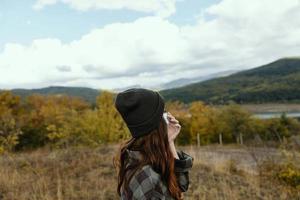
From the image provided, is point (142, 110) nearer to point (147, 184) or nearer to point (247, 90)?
point (147, 184)

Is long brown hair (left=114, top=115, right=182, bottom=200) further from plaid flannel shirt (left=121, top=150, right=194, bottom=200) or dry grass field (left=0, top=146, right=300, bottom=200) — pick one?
dry grass field (left=0, top=146, right=300, bottom=200)

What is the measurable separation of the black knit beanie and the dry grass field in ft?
11.1

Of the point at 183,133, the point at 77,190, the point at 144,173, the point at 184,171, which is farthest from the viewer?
the point at 183,133

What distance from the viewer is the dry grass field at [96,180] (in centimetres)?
553

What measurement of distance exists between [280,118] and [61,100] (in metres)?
37.9

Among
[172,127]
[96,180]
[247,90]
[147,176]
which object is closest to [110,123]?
[96,180]

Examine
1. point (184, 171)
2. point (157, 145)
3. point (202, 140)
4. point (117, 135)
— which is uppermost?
point (157, 145)

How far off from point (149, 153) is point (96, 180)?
4.83 metres

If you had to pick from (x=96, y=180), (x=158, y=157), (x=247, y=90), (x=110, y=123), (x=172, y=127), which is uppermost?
(x=172, y=127)

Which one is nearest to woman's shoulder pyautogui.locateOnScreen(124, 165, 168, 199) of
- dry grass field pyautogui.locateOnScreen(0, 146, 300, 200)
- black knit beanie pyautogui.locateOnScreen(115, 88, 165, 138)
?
black knit beanie pyautogui.locateOnScreen(115, 88, 165, 138)

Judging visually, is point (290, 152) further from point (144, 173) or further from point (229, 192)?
point (144, 173)

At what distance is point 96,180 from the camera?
6.48 metres

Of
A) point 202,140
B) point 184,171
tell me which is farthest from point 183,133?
point 184,171

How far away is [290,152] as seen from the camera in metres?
6.44
